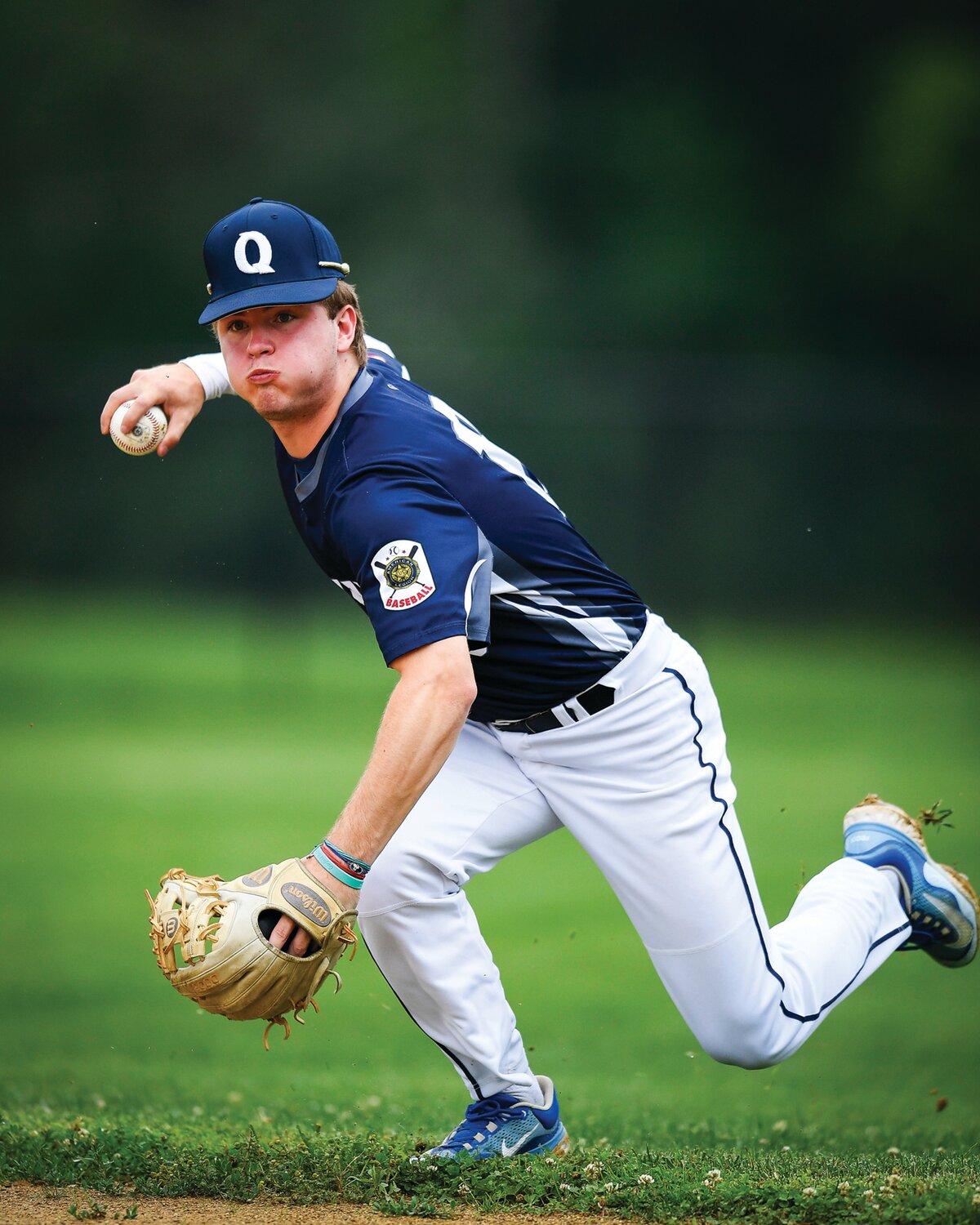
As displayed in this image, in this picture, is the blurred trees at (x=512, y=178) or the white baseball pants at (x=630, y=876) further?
the blurred trees at (x=512, y=178)

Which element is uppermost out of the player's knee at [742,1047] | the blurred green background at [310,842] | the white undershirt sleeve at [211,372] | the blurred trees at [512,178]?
the blurred trees at [512,178]

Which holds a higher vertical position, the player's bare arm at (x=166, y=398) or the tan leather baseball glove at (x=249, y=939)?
the player's bare arm at (x=166, y=398)

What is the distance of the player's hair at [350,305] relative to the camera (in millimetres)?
3812

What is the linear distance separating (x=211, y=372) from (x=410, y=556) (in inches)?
54.8

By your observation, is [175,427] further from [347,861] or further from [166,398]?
[347,861]

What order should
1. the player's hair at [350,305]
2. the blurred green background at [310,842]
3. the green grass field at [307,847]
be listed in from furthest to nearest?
the blurred green background at [310,842], the green grass field at [307,847], the player's hair at [350,305]

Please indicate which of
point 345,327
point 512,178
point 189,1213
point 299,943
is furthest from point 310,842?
point 512,178

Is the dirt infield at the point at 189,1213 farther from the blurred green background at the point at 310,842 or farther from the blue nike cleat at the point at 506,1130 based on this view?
the blurred green background at the point at 310,842

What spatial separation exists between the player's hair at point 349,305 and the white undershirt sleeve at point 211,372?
18.8 inches

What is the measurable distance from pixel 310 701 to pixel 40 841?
207 inches

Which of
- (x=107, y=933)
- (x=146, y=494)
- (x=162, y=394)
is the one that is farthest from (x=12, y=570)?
(x=162, y=394)

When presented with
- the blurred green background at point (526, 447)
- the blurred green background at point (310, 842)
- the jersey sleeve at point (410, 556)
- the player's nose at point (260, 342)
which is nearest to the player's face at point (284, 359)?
the player's nose at point (260, 342)

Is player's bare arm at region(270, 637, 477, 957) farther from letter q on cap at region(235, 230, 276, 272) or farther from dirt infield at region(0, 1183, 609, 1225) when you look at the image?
letter q on cap at region(235, 230, 276, 272)

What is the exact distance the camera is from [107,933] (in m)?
8.35
